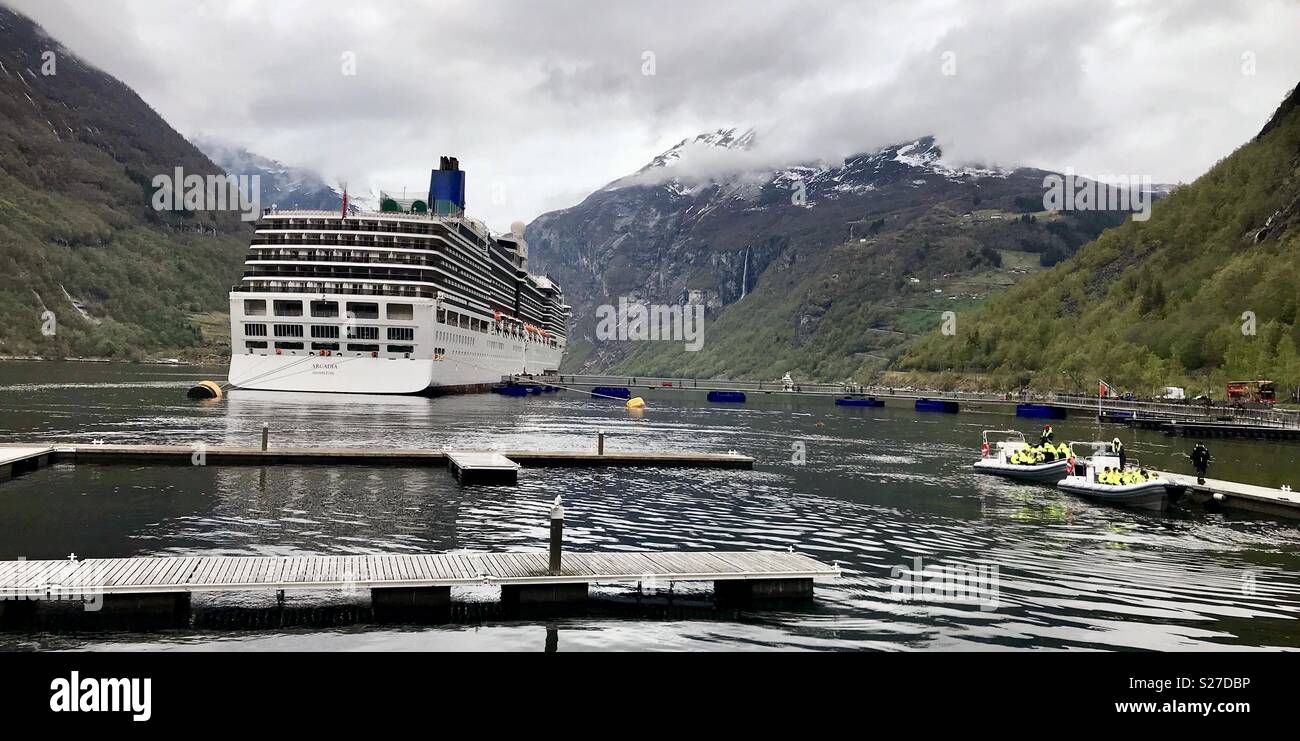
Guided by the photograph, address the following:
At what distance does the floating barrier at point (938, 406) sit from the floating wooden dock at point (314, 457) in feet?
406

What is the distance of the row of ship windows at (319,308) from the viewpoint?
119 meters

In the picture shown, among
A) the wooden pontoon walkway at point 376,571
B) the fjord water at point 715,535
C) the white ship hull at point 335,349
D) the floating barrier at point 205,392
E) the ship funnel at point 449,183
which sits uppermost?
the ship funnel at point 449,183

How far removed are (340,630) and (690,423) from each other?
9108 cm

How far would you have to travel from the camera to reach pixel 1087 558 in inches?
1320

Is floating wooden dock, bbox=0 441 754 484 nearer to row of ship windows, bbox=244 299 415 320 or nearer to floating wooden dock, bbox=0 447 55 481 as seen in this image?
floating wooden dock, bbox=0 447 55 481

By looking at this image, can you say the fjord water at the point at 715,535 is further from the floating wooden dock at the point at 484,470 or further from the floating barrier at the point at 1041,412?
the floating barrier at the point at 1041,412

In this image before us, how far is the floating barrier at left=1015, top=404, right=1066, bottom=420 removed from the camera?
153m

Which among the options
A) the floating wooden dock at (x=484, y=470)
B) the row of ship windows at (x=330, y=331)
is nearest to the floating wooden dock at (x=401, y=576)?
the floating wooden dock at (x=484, y=470)

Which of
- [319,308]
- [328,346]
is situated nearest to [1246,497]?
[328,346]

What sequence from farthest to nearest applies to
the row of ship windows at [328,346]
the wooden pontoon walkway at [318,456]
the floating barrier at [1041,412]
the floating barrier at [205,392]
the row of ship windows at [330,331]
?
the floating barrier at [1041,412] < the row of ship windows at [328,346] < the row of ship windows at [330,331] < the floating barrier at [205,392] < the wooden pontoon walkway at [318,456]

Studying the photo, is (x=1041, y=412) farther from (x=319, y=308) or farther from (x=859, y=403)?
(x=319, y=308)

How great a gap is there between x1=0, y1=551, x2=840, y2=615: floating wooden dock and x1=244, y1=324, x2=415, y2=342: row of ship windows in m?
99.8

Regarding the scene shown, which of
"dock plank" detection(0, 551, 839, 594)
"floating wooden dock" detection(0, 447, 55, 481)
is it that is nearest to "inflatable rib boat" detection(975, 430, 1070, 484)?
"dock plank" detection(0, 551, 839, 594)
